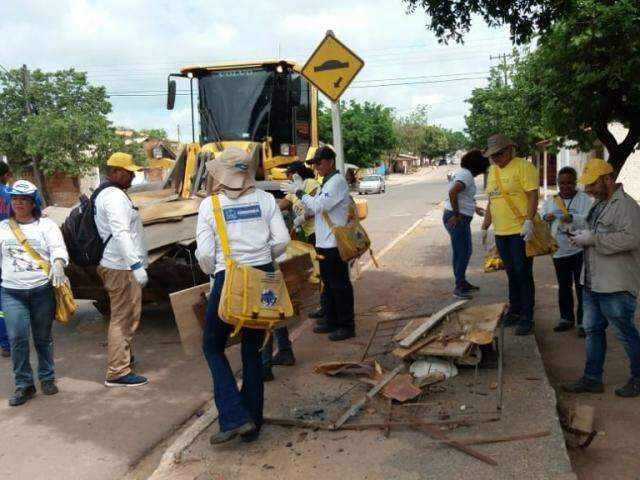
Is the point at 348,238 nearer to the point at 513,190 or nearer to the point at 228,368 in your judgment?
the point at 513,190

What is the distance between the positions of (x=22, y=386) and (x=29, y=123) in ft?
87.2

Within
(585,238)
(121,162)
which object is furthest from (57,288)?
(585,238)

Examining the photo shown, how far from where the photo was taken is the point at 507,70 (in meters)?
29.1

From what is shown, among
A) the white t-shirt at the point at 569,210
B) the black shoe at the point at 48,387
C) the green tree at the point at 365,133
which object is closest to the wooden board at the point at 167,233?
the black shoe at the point at 48,387

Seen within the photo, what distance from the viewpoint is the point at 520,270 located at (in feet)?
19.4

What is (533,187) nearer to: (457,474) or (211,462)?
(457,474)

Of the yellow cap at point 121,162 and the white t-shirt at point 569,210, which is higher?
the yellow cap at point 121,162

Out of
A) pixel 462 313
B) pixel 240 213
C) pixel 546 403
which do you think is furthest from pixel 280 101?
pixel 546 403

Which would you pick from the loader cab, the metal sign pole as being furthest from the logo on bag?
the loader cab

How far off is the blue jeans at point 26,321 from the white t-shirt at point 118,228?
1.80ft

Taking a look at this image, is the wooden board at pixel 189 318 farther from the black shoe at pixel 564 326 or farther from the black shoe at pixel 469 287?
the black shoe at pixel 469 287

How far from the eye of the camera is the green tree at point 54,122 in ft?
92.8

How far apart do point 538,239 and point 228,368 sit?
323 cm

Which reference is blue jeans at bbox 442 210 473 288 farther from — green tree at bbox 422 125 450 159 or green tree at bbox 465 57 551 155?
green tree at bbox 422 125 450 159
